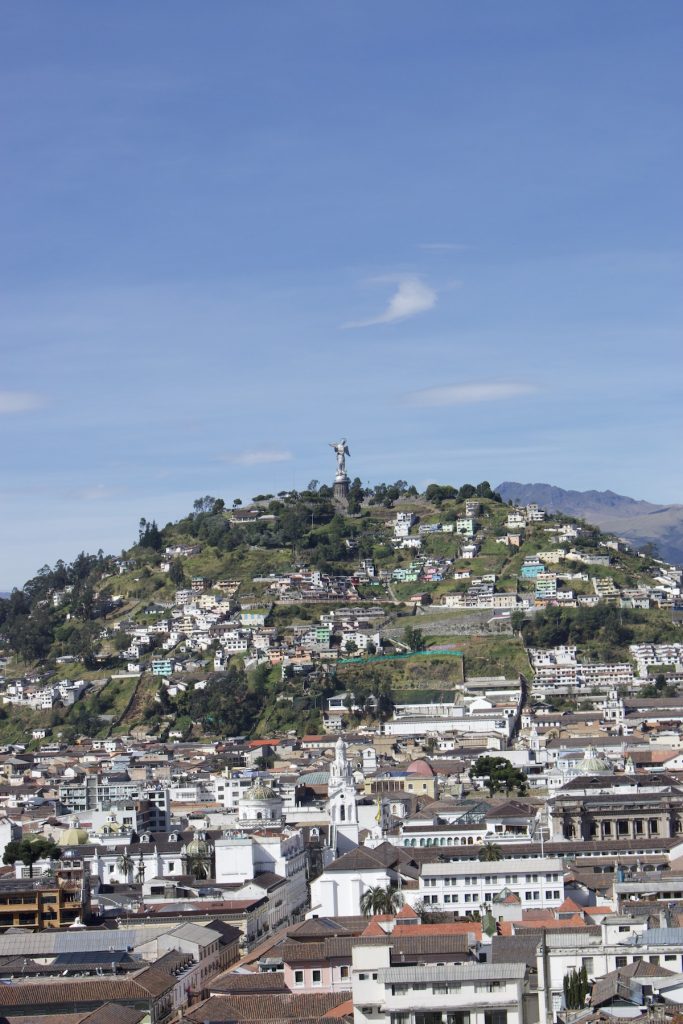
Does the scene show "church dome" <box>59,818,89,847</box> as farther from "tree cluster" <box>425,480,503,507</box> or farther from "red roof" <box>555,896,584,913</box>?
"tree cluster" <box>425,480,503,507</box>

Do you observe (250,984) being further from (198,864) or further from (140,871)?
(140,871)

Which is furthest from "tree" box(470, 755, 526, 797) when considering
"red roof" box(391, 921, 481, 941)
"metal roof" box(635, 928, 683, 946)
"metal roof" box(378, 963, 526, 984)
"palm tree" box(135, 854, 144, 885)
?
"metal roof" box(378, 963, 526, 984)

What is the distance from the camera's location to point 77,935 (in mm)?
60812

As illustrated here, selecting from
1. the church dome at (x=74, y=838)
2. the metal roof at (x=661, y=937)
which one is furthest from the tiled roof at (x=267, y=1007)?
the church dome at (x=74, y=838)

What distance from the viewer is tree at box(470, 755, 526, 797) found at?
102 meters

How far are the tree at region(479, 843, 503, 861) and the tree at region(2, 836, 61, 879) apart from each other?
20.0 metres

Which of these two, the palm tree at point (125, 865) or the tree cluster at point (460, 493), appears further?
the tree cluster at point (460, 493)

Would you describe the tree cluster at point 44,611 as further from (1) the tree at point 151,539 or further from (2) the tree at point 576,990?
(2) the tree at point 576,990

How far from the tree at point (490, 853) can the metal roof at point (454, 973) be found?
30.7 meters

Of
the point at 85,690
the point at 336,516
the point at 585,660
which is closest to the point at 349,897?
the point at 585,660

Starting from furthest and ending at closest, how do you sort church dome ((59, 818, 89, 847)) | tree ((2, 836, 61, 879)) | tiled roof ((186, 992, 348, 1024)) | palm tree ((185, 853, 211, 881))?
church dome ((59, 818, 89, 847)), tree ((2, 836, 61, 879)), palm tree ((185, 853, 211, 881)), tiled roof ((186, 992, 348, 1024))

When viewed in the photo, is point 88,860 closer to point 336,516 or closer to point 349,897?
point 349,897

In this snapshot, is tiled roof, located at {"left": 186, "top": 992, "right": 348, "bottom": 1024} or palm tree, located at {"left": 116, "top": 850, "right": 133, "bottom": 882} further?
palm tree, located at {"left": 116, "top": 850, "right": 133, "bottom": 882}

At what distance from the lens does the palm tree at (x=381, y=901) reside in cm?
6475
